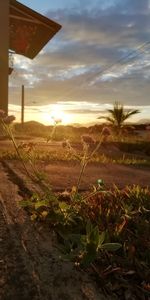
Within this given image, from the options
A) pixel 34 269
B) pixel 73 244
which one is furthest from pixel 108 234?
pixel 34 269

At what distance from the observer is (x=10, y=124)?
4016mm

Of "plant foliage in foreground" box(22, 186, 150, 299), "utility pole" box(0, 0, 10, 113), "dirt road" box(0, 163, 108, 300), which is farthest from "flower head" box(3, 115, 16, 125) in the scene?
"utility pole" box(0, 0, 10, 113)

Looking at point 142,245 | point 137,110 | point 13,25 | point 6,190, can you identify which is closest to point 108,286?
point 142,245

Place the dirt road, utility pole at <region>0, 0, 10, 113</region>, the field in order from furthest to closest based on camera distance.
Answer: utility pole at <region>0, 0, 10, 113</region> < the field < the dirt road

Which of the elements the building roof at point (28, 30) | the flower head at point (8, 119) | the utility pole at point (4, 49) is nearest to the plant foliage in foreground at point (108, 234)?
the flower head at point (8, 119)

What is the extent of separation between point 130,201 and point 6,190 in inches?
42.6

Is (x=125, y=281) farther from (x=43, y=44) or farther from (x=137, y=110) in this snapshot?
(x=43, y=44)

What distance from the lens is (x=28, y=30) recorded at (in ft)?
77.2

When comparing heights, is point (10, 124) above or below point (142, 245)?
above

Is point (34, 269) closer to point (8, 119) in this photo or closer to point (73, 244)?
point (73, 244)

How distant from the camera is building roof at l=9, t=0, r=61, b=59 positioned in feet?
68.4

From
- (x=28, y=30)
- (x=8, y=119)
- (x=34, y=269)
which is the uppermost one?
(x=28, y=30)

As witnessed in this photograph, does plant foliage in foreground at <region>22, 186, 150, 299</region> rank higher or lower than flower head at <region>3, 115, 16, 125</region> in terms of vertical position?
lower

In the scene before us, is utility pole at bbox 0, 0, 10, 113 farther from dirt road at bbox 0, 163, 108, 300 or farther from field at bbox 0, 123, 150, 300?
dirt road at bbox 0, 163, 108, 300
